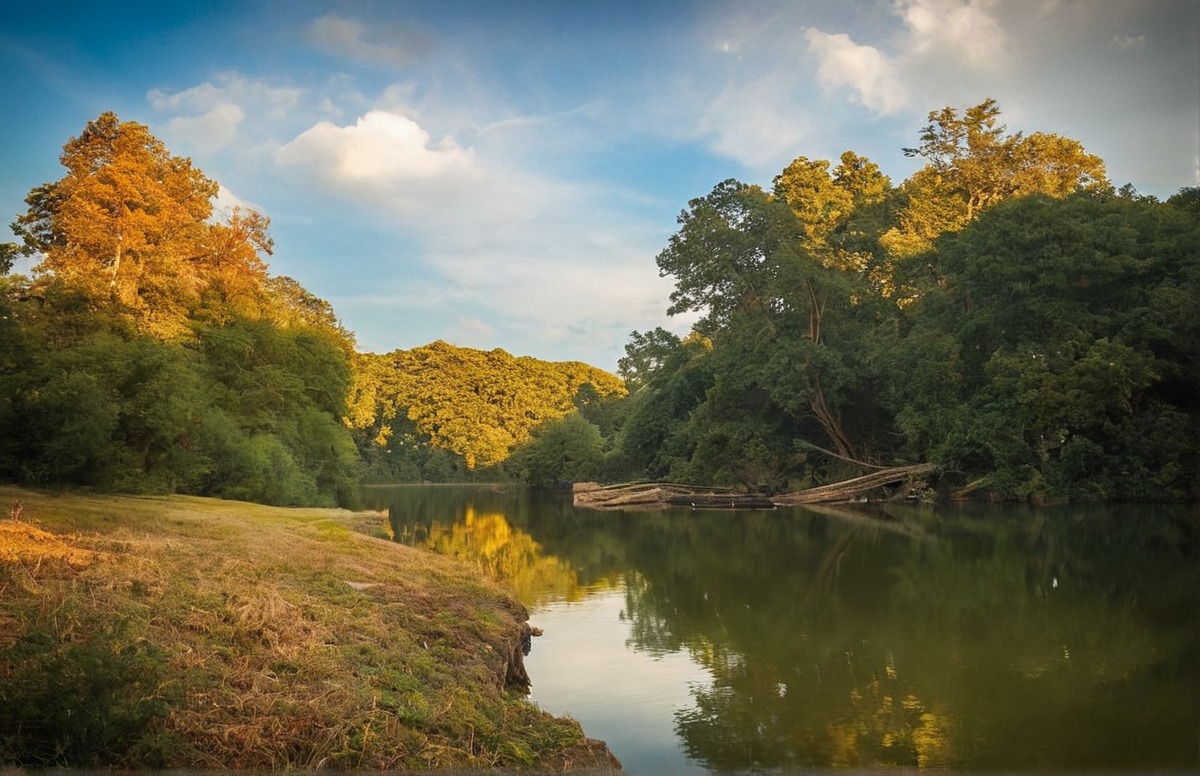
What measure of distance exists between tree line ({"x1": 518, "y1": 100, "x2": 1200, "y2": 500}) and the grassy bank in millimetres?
29037

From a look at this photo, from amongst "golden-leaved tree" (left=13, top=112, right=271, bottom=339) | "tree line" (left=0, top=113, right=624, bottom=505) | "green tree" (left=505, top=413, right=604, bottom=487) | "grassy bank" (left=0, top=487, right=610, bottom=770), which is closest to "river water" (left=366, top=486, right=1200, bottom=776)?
"grassy bank" (left=0, top=487, right=610, bottom=770)

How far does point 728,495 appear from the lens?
149 feet

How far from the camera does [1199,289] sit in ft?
99.9

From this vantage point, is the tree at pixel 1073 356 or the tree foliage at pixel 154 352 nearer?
the tree foliage at pixel 154 352

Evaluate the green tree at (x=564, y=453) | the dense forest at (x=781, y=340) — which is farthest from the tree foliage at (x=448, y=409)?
the dense forest at (x=781, y=340)

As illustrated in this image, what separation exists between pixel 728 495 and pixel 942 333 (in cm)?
1326

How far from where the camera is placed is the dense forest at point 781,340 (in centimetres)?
2157

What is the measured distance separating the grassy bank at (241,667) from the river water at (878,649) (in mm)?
1276

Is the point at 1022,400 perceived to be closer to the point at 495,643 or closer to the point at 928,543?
the point at 928,543

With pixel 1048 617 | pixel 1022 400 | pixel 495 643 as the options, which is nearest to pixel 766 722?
pixel 495 643

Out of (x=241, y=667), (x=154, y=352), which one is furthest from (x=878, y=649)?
(x=154, y=352)

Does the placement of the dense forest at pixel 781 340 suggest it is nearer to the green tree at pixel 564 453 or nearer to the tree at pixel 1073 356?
the tree at pixel 1073 356

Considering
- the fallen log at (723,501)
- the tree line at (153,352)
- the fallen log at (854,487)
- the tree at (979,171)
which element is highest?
the tree at (979,171)

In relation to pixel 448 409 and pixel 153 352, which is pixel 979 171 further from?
pixel 448 409
